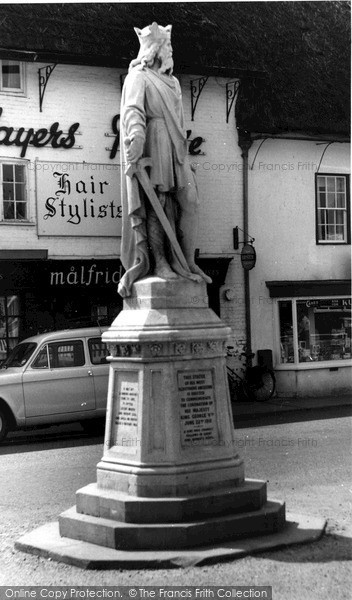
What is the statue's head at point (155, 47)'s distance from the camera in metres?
7.35

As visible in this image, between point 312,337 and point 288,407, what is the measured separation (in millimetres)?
2943

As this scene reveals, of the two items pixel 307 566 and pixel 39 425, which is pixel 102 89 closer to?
pixel 39 425

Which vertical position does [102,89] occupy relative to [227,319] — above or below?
above

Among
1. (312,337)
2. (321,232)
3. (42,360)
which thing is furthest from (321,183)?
(42,360)

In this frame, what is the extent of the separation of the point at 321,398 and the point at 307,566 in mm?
12997

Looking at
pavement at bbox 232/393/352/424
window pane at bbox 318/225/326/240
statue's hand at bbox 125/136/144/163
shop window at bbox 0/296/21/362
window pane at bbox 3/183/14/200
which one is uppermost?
window pane at bbox 3/183/14/200

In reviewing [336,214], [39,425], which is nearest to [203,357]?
[39,425]

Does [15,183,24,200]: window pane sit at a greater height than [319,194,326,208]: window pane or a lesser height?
greater

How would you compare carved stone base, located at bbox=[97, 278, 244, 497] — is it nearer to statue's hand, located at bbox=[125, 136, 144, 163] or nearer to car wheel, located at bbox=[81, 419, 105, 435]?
statue's hand, located at bbox=[125, 136, 144, 163]

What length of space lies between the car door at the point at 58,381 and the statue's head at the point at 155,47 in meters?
7.63

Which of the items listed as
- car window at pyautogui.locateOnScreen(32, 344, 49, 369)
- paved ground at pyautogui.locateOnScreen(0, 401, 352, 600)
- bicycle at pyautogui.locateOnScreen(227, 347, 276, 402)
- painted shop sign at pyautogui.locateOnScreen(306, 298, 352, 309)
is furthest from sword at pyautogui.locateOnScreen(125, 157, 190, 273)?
painted shop sign at pyautogui.locateOnScreen(306, 298, 352, 309)

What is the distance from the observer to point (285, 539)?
21.7 ft

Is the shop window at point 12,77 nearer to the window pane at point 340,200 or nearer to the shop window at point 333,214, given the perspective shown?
the shop window at point 333,214

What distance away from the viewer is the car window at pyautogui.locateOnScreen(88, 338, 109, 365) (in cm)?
1463
